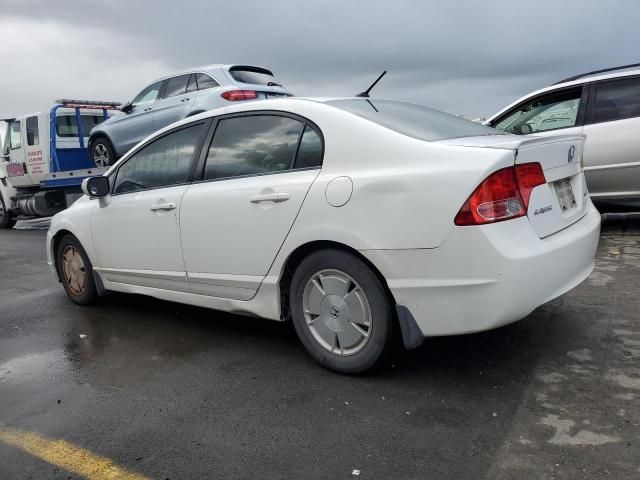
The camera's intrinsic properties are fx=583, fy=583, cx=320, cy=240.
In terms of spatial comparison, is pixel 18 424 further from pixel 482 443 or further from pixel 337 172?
pixel 482 443

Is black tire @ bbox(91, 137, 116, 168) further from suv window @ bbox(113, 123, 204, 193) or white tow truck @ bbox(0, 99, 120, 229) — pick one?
suv window @ bbox(113, 123, 204, 193)

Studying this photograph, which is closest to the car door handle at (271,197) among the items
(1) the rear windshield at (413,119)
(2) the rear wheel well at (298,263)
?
(2) the rear wheel well at (298,263)

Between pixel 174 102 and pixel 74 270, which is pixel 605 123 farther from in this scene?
pixel 174 102

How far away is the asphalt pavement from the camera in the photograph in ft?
8.29

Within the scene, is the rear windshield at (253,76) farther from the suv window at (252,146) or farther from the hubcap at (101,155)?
the suv window at (252,146)

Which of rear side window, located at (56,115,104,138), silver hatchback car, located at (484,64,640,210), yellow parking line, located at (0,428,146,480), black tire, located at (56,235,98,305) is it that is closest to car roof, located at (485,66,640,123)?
silver hatchback car, located at (484,64,640,210)

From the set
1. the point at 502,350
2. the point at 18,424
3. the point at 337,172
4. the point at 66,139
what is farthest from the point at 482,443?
the point at 66,139

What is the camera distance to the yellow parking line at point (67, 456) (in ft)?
8.38

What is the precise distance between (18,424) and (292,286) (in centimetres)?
165

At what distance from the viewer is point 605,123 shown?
22.4 feet

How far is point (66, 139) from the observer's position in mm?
11531

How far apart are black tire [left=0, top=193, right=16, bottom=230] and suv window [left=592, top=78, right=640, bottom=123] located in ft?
40.8

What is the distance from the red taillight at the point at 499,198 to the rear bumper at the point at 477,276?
0.14 ft

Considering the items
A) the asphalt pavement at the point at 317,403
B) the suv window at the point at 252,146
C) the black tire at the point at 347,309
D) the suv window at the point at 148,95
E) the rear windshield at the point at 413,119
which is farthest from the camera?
the suv window at the point at 148,95
